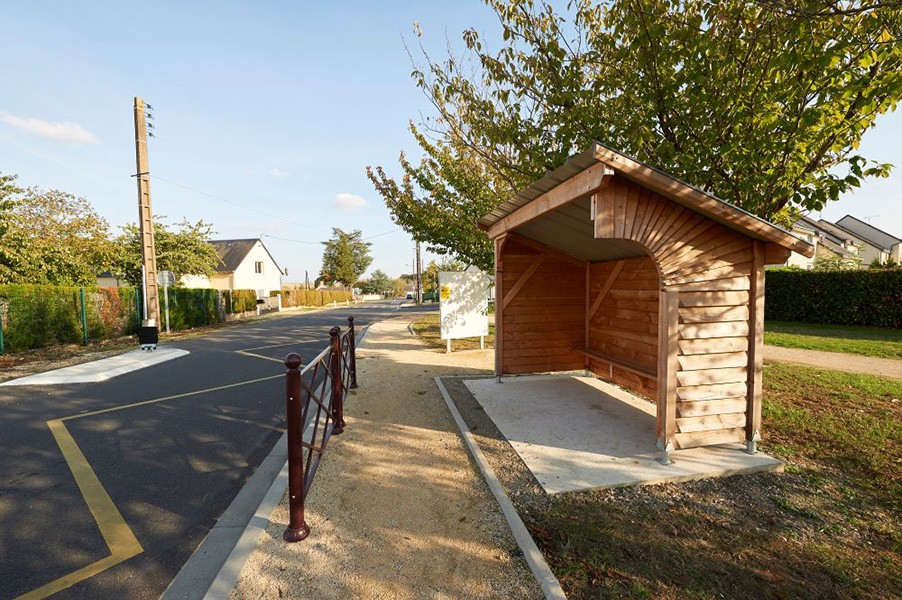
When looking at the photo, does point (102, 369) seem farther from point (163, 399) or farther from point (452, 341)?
point (452, 341)

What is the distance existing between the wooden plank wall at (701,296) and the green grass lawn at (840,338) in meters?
9.36

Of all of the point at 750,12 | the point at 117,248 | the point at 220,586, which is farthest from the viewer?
the point at 117,248

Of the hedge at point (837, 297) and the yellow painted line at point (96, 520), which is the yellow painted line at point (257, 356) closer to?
the yellow painted line at point (96, 520)

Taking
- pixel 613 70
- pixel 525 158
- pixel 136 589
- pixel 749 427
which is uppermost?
pixel 613 70

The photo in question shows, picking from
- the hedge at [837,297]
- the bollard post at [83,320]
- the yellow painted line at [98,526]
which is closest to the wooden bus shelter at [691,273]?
the yellow painted line at [98,526]

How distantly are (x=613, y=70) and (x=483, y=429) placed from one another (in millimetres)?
5321

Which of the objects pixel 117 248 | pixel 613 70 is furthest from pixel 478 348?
pixel 117 248

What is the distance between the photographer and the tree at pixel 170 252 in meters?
20.8

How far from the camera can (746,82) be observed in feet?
16.1

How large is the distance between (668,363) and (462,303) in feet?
25.8

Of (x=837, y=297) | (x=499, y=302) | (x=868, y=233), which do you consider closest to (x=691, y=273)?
(x=499, y=302)

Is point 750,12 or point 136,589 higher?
point 750,12

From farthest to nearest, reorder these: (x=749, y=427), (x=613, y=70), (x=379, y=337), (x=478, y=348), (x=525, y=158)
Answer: (x=379, y=337) < (x=478, y=348) < (x=525, y=158) < (x=613, y=70) < (x=749, y=427)

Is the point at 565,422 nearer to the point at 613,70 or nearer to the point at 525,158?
the point at 525,158
